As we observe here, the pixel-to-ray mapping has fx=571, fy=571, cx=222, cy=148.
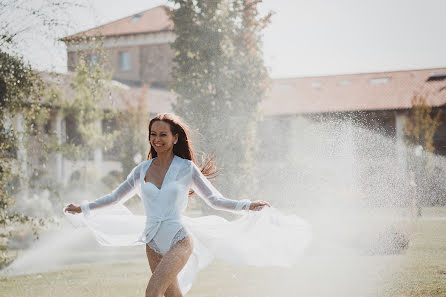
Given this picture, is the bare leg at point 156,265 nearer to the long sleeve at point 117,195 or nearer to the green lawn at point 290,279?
the long sleeve at point 117,195

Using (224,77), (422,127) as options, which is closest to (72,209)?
(224,77)

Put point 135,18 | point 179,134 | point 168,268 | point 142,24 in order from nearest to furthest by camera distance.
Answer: point 168,268 < point 179,134 < point 142,24 < point 135,18

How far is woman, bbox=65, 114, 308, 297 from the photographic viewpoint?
466 cm

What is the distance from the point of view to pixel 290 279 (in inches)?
378

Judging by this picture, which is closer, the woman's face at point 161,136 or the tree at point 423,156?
the woman's face at point 161,136

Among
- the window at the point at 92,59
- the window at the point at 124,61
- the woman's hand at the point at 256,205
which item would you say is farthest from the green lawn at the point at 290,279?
the window at the point at 124,61

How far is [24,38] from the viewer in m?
10.3

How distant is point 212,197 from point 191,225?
41 centimetres

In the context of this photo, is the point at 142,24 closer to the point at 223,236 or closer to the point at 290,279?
the point at 290,279

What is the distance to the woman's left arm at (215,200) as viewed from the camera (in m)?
4.84

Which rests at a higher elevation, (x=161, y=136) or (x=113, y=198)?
(x=161, y=136)

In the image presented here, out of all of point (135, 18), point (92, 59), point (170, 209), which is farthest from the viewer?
point (135, 18)

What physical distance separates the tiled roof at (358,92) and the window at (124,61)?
12.6 meters

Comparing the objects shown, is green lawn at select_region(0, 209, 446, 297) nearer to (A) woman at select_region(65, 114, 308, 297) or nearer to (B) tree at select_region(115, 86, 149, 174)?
(A) woman at select_region(65, 114, 308, 297)
